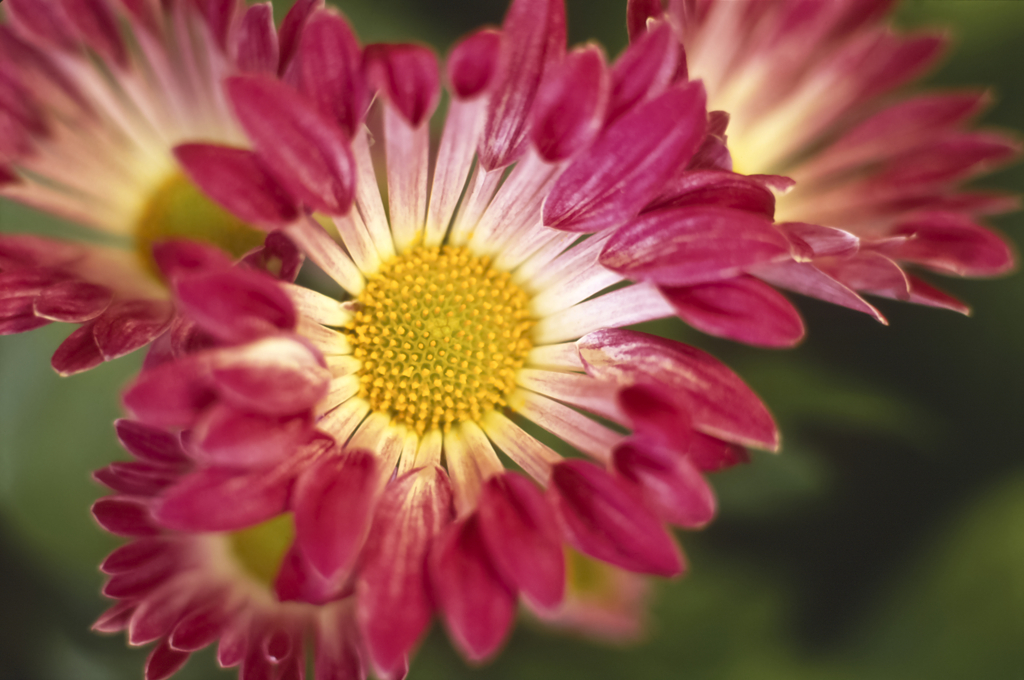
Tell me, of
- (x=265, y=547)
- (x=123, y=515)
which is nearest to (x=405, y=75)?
(x=123, y=515)

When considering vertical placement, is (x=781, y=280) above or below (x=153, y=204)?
above

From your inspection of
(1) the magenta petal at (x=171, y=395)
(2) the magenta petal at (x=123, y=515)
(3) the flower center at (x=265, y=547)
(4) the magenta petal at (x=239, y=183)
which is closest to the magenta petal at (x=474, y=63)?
(4) the magenta petal at (x=239, y=183)

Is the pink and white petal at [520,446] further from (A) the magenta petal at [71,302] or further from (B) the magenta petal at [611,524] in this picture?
(A) the magenta petal at [71,302]

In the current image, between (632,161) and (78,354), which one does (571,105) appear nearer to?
(632,161)

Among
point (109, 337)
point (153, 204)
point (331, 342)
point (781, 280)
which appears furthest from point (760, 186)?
point (153, 204)

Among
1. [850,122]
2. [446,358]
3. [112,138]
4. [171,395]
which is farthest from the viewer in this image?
[850,122]

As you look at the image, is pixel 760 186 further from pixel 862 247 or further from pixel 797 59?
pixel 797 59
